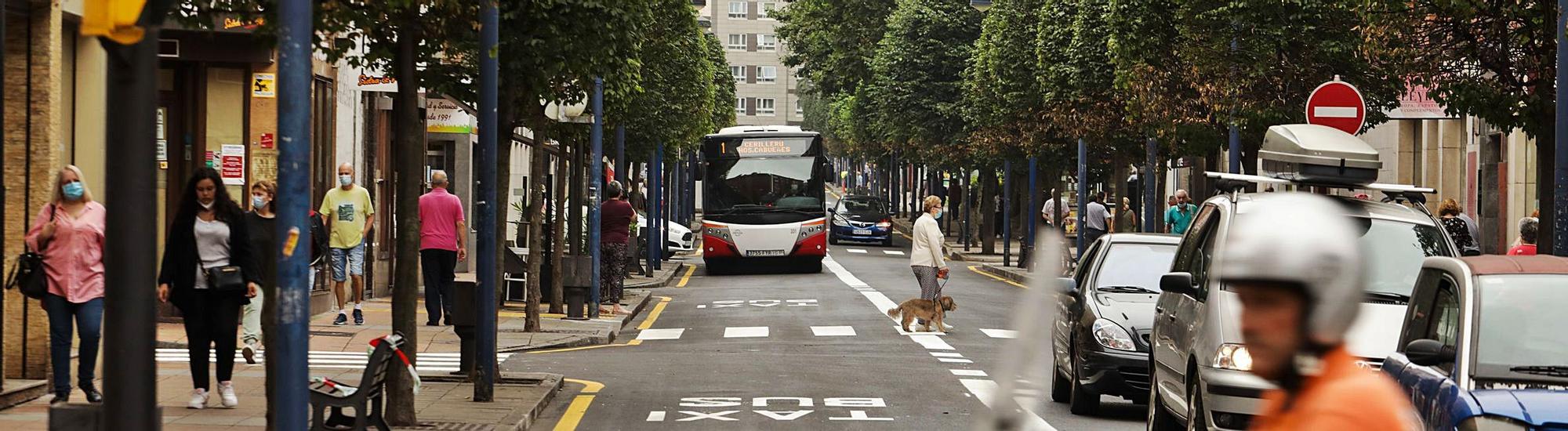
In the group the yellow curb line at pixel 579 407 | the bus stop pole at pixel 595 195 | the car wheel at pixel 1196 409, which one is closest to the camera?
the car wheel at pixel 1196 409

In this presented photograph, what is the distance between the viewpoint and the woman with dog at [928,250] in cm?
2281

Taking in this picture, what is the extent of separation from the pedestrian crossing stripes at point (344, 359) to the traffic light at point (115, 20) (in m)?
10.5

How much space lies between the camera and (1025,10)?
4416cm

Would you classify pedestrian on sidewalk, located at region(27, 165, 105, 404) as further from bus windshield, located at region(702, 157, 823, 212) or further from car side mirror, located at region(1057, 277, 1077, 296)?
bus windshield, located at region(702, 157, 823, 212)

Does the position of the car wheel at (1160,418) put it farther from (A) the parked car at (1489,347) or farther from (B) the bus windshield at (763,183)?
(B) the bus windshield at (763,183)

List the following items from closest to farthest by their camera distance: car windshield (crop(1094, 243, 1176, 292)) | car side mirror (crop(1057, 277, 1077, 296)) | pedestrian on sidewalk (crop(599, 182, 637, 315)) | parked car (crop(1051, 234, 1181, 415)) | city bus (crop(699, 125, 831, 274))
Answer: parked car (crop(1051, 234, 1181, 415))
car side mirror (crop(1057, 277, 1077, 296))
car windshield (crop(1094, 243, 1176, 292))
pedestrian on sidewalk (crop(599, 182, 637, 315))
city bus (crop(699, 125, 831, 274))

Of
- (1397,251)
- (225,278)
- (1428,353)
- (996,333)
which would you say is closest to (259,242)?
(225,278)

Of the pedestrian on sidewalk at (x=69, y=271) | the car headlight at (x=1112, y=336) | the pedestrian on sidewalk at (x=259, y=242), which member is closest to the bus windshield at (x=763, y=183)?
the pedestrian on sidewalk at (x=259, y=242)

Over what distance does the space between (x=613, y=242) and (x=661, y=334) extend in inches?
184

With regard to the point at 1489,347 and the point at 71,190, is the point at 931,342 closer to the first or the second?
the point at 71,190

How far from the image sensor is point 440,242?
71.1 ft

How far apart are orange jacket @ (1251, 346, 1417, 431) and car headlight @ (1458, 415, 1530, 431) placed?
4439 millimetres

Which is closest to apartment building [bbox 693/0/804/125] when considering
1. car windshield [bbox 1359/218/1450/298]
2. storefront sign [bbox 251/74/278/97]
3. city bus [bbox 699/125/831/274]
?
city bus [bbox 699/125/831/274]

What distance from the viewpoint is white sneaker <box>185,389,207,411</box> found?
12.4 metres
